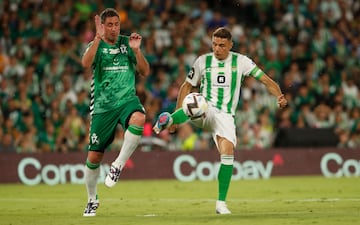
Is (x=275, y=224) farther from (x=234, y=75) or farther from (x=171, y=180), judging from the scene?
(x=171, y=180)

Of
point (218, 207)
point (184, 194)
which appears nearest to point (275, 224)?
point (218, 207)

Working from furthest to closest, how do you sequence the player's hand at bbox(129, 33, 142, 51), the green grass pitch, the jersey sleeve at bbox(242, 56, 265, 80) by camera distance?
the jersey sleeve at bbox(242, 56, 265, 80)
the player's hand at bbox(129, 33, 142, 51)
the green grass pitch

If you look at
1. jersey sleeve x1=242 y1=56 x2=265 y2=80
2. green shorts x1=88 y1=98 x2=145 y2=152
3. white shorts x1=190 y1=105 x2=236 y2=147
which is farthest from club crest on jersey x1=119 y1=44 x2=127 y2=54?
jersey sleeve x1=242 y1=56 x2=265 y2=80


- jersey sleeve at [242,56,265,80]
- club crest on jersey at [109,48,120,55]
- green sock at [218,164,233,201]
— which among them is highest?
club crest on jersey at [109,48,120,55]

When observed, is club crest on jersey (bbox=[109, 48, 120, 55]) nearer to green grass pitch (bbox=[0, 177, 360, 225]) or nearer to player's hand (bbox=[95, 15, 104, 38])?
player's hand (bbox=[95, 15, 104, 38])

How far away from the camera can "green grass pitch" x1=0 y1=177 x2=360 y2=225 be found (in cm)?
1222

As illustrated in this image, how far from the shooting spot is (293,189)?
1872 cm

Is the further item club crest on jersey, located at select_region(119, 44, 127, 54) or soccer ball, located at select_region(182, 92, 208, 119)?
club crest on jersey, located at select_region(119, 44, 127, 54)

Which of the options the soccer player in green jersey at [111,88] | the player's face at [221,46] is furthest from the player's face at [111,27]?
the player's face at [221,46]

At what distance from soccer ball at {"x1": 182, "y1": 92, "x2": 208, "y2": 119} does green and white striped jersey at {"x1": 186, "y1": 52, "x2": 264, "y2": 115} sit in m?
0.42

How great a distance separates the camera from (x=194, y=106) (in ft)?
43.2

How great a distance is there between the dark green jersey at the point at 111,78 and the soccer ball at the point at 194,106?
0.74 metres

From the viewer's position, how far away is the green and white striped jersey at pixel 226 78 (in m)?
13.6

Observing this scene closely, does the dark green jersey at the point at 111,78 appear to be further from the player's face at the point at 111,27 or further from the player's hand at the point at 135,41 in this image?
the player's hand at the point at 135,41
